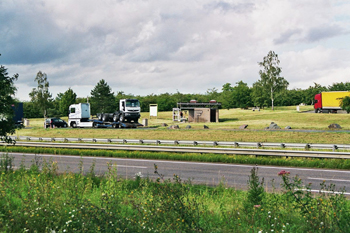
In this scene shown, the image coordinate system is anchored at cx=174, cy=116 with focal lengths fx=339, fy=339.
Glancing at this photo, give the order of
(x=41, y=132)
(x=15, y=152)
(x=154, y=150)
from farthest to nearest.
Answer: (x=41, y=132) < (x=15, y=152) < (x=154, y=150)

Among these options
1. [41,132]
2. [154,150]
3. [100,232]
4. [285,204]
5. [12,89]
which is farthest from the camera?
[41,132]

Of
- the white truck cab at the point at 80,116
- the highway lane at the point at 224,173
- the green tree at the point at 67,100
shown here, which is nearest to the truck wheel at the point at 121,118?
the white truck cab at the point at 80,116

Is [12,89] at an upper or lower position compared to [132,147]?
upper

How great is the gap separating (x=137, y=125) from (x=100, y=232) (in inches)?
1545

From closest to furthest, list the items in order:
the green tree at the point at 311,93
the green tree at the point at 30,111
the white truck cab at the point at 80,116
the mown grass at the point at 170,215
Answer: the mown grass at the point at 170,215
the white truck cab at the point at 80,116
the green tree at the point at 30,111
the green tree at the point at 311,93

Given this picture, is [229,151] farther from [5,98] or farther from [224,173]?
[5,98]

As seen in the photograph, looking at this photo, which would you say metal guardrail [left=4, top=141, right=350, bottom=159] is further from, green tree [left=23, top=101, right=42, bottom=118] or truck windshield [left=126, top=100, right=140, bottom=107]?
green tree [left=23, top=101, right=42, bottom=118]

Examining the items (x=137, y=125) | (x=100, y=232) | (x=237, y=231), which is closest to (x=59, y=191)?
(x=100, y=232)

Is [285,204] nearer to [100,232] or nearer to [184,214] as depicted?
[184,214]

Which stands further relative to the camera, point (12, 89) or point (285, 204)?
point (12, 89)

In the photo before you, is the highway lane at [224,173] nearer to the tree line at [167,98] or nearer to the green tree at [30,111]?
the tree line at [167,98]

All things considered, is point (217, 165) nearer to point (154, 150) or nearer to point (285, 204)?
point (154, 150)

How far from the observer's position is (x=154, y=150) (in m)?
20.4

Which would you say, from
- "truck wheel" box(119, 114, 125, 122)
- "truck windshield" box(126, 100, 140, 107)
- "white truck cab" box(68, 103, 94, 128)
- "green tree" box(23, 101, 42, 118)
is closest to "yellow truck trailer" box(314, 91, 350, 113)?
"truck windshield" box(126, 100, 140, 107)
